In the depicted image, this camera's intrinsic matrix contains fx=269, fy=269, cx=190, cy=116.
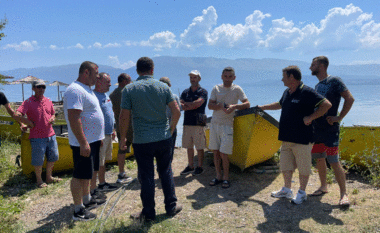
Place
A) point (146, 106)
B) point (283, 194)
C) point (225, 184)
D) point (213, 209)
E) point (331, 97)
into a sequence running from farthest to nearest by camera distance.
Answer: point (225, 184)
point (283, 194)
point (213, 209)
point (331, 97)
point (146, 106)

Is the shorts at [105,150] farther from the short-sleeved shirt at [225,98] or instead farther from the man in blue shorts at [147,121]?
the short-sleeved shirt at [225,98]

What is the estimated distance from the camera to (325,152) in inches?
170

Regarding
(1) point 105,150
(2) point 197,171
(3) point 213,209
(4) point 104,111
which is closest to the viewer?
(3) point 213,209

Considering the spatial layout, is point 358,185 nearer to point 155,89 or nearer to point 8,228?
point 155,89

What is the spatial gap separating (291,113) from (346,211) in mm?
1647

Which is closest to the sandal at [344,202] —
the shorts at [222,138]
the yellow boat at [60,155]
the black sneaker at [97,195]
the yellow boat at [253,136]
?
the yellow boat at [253,136]

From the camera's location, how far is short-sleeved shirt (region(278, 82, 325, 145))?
385 centimetres

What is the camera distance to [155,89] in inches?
138

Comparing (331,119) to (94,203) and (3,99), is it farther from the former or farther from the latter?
(3,99)

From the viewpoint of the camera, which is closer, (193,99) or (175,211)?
(175,211)

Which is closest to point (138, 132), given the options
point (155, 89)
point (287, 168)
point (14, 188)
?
point (155, 89)

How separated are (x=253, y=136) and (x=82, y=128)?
10.2 ft

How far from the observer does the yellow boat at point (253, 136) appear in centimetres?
504

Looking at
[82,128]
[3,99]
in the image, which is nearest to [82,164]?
[82,128]
